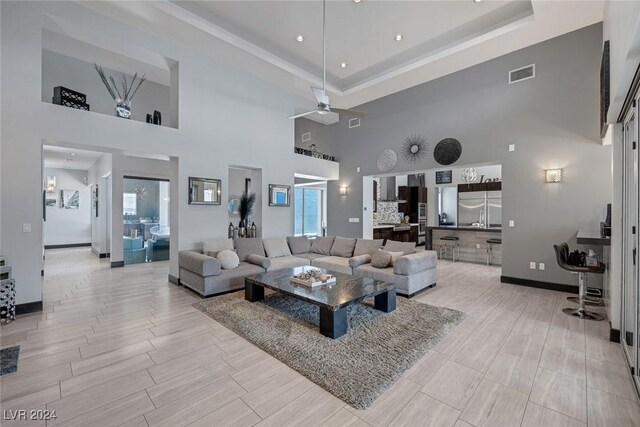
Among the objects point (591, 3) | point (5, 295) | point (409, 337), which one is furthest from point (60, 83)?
point (591, 3)

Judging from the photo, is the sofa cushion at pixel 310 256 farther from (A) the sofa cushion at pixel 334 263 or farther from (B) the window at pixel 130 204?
(B) the window at pixel 130 204

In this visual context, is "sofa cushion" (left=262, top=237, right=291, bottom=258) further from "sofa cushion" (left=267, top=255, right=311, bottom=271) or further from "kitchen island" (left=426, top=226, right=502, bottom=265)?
"kitchen island" (left=426, top=226, right=502, bottom=265)

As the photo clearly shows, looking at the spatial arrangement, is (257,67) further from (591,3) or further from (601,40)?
(601,40)

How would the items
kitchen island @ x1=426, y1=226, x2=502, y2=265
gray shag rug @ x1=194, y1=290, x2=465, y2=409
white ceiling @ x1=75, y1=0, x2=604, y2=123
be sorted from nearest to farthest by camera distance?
gray shag rug @ x1=194, y1=290, x2=465, y2=409, white ceiling @ x1=75, y1=0, x2=604, y2=123, kitchen island @ x1=426, y1=226, x2=502, y2=265

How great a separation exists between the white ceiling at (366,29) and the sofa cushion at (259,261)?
3.78m

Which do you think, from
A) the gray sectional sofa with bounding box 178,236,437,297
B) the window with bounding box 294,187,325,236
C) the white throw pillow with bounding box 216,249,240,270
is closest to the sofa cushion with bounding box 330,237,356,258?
the gray sectional sofa with bounding box 178,236,437,297

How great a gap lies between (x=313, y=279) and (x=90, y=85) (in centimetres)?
721

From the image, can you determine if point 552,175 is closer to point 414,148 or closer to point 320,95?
point 414,148

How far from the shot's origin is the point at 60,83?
6.26 metres

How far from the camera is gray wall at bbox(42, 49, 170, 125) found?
6.12 m

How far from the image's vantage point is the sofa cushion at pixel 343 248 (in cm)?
594

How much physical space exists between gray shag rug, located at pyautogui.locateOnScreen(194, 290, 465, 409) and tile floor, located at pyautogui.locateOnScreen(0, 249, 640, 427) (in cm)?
10

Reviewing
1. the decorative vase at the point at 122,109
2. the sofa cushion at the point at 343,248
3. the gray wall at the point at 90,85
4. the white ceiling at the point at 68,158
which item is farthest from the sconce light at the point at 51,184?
the sofa cushion at the point at 343,248

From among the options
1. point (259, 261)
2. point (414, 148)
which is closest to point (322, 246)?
point (259, 261)
